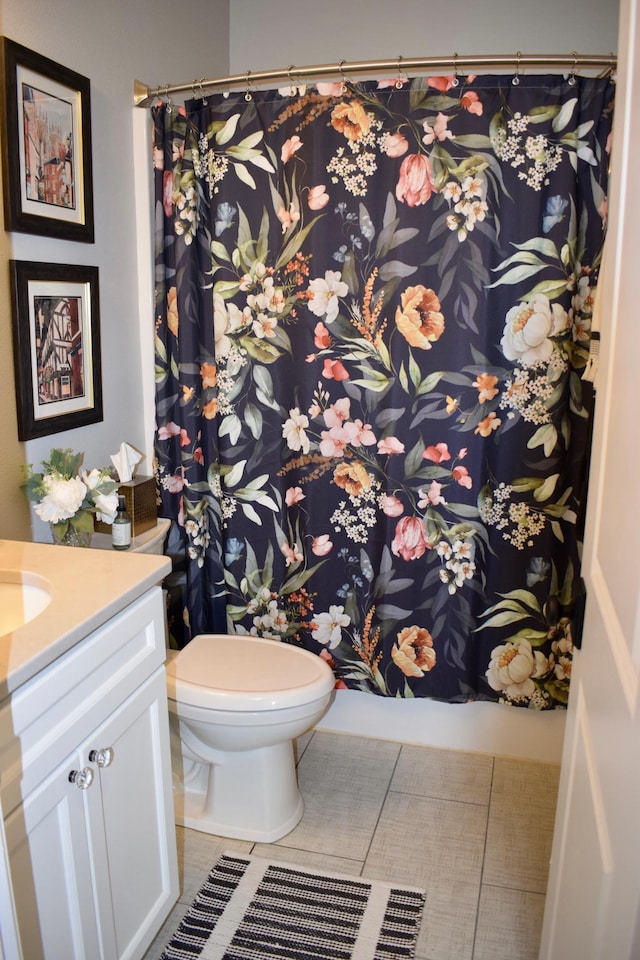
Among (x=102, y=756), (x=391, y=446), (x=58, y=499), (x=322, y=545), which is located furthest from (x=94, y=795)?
(x=391, y=446)

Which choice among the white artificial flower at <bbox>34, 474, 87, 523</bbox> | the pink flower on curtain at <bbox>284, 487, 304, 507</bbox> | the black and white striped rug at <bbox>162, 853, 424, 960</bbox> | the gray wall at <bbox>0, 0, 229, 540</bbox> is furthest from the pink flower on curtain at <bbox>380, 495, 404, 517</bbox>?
the black and white striped rug at <bbox>162, 853, 424, 960</bbox>

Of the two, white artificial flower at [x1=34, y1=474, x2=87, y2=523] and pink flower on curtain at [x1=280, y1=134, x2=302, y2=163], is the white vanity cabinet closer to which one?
white artificial flower at [x1=34, y1=474, x2=87, y2=523]

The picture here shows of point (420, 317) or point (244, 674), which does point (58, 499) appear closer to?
point (244, 674)

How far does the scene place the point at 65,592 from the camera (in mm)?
1492

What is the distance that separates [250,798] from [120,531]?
2.61 ft

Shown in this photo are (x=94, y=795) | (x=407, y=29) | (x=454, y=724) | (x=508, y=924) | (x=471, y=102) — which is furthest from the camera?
(x=407, y=29)

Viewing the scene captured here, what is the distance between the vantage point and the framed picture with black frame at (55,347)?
76.0 inches

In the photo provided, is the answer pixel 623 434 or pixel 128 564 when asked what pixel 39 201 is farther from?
pixel 623 434

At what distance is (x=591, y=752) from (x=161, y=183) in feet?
6.33

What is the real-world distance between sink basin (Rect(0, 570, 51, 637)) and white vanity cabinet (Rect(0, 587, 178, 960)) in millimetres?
174

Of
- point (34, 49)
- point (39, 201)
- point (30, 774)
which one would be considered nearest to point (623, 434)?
point (30, 774)

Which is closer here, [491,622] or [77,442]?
[77,442]

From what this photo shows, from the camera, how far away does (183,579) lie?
2.57 m

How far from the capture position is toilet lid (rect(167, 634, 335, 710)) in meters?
2.01
